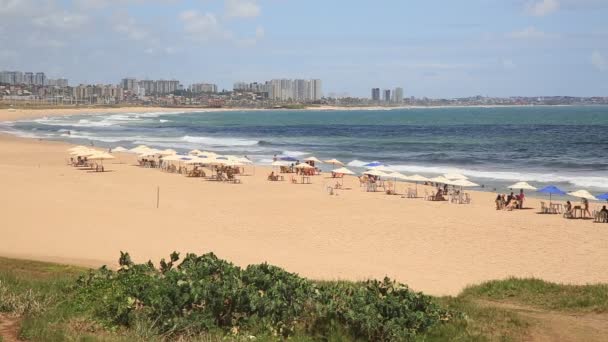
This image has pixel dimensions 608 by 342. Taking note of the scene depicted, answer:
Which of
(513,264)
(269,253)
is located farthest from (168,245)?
(513,264)

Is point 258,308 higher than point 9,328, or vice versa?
point 258,308

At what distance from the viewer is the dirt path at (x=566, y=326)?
23.3 ft

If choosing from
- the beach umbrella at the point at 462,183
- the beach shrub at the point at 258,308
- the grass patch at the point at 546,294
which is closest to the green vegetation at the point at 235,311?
the beach shrub at the point at 258,308

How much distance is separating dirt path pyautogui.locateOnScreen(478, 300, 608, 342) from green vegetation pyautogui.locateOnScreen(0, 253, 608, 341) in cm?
15

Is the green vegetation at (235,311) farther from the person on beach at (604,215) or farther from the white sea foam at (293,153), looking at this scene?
the white sea foam at (293,153)

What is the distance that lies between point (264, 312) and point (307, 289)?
64 centimetres

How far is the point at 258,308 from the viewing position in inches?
270

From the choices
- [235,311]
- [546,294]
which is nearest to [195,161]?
[546,294]

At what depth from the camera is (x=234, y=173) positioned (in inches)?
1377

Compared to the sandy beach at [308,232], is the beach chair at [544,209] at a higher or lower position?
higher

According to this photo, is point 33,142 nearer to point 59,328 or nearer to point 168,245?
point 168,245

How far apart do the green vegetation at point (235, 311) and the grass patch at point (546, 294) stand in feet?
5.27

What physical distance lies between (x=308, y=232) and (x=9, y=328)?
42.4ft

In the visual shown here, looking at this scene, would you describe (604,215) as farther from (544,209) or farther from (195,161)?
(195,161)
